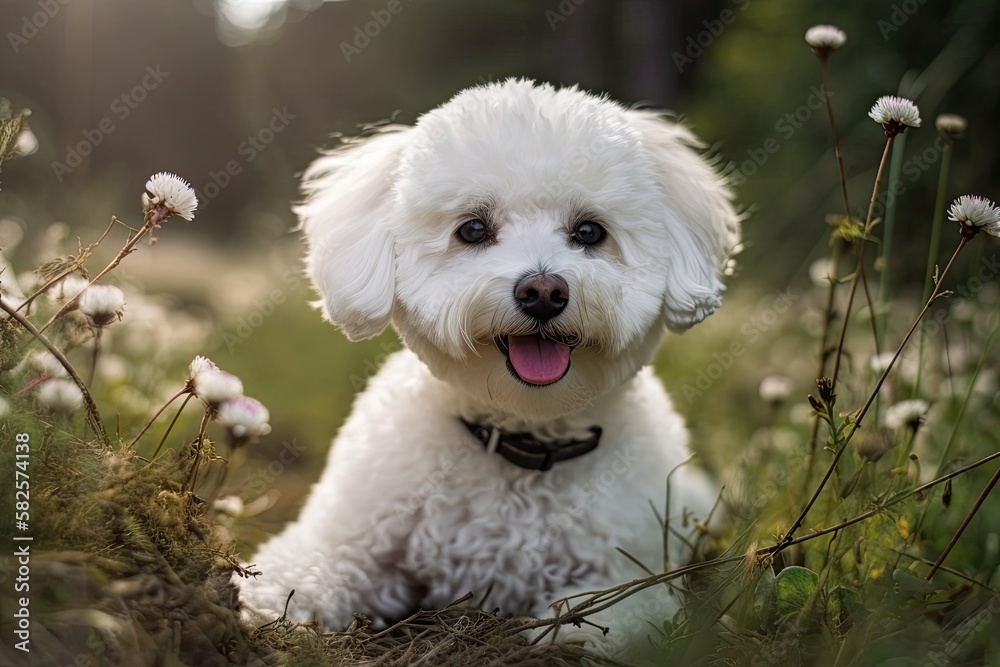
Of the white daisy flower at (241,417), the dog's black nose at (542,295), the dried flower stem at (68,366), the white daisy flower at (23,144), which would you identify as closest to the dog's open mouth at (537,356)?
the dog's black nose at (542,295)

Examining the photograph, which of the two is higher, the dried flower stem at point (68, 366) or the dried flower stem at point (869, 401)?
the dried flower stem at point (869, 401)

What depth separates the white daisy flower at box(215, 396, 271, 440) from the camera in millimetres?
1676

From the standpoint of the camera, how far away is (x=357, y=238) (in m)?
2.20

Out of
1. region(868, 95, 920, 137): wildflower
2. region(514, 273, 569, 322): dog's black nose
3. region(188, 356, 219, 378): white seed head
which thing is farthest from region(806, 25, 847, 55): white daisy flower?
region(188, 356, 219, 378): white seed head

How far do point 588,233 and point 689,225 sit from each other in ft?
1.13

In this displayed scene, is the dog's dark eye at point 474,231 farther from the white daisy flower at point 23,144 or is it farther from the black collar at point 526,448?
the white daisy flower at point 23,144

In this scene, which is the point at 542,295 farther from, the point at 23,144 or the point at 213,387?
the point at 23,144

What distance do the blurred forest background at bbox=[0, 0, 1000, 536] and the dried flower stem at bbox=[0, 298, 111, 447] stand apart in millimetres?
763

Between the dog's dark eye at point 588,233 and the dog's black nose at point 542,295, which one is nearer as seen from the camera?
the dog's black nose at point 542,295

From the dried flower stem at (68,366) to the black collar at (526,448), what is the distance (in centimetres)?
96

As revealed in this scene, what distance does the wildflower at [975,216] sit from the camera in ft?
5.30

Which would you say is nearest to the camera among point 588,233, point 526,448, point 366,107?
point 588,233

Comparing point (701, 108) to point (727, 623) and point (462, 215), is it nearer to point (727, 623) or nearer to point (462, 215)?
point (462, 215)

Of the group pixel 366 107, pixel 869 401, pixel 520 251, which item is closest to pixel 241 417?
pixel 520 251
